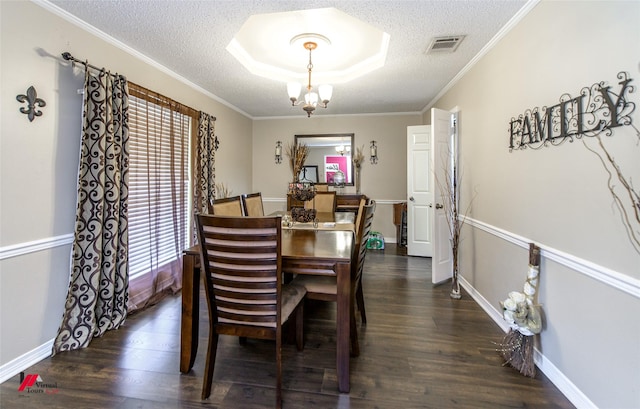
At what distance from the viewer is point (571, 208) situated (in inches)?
64.2

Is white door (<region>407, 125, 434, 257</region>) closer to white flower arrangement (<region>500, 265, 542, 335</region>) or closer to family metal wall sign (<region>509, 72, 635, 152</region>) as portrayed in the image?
family metal wall sign (<region>509, 72, 635, 152</region>)

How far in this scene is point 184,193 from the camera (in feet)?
11.7

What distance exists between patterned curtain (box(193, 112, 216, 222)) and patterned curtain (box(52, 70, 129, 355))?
4.06 feet

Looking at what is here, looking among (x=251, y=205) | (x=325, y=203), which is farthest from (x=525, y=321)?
(x=325, y=203)

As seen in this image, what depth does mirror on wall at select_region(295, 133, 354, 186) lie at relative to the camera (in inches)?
221

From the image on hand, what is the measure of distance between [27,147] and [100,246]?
2.74 feet

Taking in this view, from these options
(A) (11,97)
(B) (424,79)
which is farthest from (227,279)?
(B) (424,79)

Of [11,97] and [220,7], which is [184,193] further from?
[220,7]

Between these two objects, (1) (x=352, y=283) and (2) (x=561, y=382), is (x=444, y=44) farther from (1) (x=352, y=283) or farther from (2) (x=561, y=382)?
(2) (x=561, y=382)

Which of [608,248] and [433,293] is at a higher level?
[608,248]

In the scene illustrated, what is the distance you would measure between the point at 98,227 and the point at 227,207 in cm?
99

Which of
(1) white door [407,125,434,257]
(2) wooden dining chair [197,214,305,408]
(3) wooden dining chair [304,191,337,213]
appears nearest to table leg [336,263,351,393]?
(2) wooden dining chair [197,214,305,408]

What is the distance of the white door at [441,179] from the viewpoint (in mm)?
3411

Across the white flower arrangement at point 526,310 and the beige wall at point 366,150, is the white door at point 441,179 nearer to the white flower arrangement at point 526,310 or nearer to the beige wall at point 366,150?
the white flower arrangement at point 526,310
